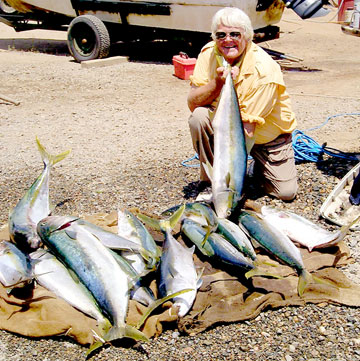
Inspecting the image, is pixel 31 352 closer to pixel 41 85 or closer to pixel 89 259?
pixel 89 259

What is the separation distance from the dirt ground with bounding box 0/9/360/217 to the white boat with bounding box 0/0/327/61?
601mm

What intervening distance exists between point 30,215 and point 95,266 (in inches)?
38.1

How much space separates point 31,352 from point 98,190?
2.21 m

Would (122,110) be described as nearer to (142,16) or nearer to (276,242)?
(142,16)

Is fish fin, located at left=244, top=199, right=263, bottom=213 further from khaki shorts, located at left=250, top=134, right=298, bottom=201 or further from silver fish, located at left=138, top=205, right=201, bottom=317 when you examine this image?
silver fish, located at left=138, top=205, right=201, bottom=317

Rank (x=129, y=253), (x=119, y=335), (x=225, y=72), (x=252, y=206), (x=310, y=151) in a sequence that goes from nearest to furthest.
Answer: (x=119, y=335)
(x=129, y=253)
(x=225, y=72)
(x=252, y=206)
(x=310, y=151)

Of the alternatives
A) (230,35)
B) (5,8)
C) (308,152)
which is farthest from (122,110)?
(5,8)

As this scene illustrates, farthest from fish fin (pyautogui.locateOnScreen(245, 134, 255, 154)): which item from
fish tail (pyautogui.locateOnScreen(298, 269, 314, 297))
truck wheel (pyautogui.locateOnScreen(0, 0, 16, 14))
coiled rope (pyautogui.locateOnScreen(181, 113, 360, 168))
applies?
truck wheel (pyautogui.locateOnScreen(0, 0, 16, 14))

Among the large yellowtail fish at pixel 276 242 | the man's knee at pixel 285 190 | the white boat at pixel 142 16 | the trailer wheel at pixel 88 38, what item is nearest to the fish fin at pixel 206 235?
the large yellowtail fish at pixel 276 242

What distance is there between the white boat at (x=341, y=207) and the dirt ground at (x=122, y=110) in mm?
1454

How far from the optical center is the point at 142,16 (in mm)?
10828

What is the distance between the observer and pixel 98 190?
506cm

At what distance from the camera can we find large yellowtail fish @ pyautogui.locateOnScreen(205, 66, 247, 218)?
394 cm

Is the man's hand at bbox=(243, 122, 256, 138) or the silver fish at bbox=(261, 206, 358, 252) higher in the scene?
the man's hand at bbox=(243, 122, 256, 138)
